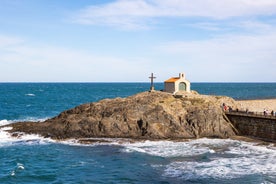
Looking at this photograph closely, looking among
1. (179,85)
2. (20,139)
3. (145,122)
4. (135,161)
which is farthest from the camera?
(179,85)

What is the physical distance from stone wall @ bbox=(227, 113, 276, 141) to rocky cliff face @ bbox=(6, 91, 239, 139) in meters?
1.23

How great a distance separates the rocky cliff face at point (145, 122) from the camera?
5197cm

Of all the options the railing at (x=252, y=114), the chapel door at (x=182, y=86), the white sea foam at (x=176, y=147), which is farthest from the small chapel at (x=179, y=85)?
the white sea foam at (x=176, y=147)

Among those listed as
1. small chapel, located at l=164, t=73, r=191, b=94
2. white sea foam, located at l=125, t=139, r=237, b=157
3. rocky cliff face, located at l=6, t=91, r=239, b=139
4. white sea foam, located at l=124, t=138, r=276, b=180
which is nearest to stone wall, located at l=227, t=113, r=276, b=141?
rocky cliff face, located at l=6, t=91, r=239, b=139

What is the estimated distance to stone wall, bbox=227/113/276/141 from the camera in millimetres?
49719

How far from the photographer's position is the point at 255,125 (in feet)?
171

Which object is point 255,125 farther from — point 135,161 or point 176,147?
point 135,161

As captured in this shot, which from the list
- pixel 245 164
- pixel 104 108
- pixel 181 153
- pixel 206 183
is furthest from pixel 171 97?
pixel 206 183

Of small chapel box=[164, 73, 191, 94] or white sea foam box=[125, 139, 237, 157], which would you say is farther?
small chapel box=[164, 73, 191, 94]

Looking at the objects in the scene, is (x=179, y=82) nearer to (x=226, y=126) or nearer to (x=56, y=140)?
(x=226, y=126)

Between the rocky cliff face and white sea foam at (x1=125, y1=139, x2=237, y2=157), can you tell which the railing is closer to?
the rocky cliff face

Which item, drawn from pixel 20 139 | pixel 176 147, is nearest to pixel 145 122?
pixel 176 147

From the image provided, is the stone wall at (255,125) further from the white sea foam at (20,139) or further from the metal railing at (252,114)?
the white sea foam at (20,139)

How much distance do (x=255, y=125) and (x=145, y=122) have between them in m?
15.2
